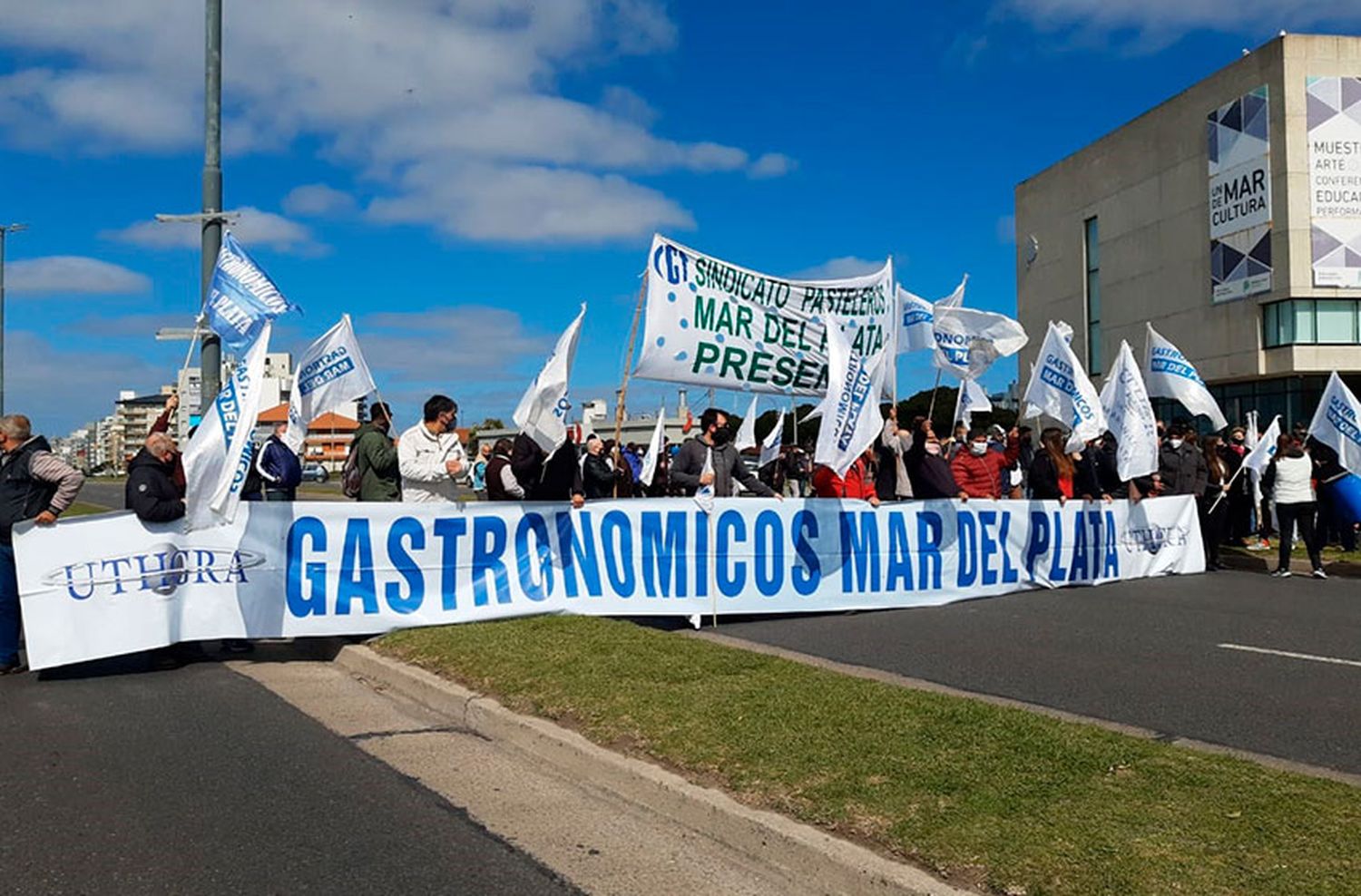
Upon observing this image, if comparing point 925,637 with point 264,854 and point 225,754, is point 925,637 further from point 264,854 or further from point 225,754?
point 264,854

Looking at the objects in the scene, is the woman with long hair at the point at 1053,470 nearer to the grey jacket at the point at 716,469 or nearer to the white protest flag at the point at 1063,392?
the white protest flag at the point at 1063,392

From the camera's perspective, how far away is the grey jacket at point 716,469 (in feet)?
38.3

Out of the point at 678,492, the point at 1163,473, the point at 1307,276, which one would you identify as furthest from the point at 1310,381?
the point at 678,492

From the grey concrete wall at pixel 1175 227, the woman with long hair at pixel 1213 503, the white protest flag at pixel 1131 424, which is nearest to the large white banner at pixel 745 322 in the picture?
the white protest flag at pixel 1131 424

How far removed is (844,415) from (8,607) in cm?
671

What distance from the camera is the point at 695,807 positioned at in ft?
17.6

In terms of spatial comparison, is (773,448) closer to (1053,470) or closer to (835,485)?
(1053,470)

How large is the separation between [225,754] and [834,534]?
6.37 m

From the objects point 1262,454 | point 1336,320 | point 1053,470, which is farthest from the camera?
point 1336,320

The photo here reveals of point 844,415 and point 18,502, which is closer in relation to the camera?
point 18,502

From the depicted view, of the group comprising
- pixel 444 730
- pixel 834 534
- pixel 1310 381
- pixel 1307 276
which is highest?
pixel 1307 276

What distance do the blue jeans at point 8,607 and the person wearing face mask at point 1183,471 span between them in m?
12.8

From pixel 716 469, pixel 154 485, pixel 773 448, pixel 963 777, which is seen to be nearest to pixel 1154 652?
pixel 716 469

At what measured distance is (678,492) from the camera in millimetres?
17438
